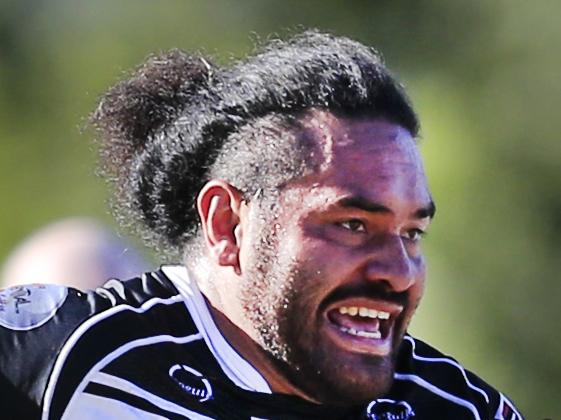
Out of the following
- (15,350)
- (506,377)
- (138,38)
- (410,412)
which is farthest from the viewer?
(138,38)

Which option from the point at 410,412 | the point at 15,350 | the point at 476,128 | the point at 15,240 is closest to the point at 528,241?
the point at 476,128

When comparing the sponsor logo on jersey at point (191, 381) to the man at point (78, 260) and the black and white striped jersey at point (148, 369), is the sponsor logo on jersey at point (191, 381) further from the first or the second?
the man at point (78, 260)

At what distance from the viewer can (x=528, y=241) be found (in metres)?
7.29

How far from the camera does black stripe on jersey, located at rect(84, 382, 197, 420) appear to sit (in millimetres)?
2980

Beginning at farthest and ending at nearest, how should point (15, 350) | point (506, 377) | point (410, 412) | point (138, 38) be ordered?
point (138, 38)
point (506, 377)
point (410, 412)
point (15, 350)

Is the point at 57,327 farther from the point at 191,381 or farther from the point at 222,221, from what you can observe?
the point at 222,221

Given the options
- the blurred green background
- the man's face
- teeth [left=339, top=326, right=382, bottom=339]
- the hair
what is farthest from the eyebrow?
the blurred green background

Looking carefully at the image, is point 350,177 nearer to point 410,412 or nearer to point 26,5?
point 410,412

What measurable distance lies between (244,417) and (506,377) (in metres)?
4.18

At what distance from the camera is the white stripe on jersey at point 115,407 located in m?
2.95

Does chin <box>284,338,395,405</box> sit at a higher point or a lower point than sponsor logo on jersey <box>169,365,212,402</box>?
higher

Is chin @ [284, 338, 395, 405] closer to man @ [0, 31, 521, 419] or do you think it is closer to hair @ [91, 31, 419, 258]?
man @ [0, 31, 521, 419]

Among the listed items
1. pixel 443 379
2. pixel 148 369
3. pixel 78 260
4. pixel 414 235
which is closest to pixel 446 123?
pixel 78 260

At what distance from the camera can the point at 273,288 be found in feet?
10.3
